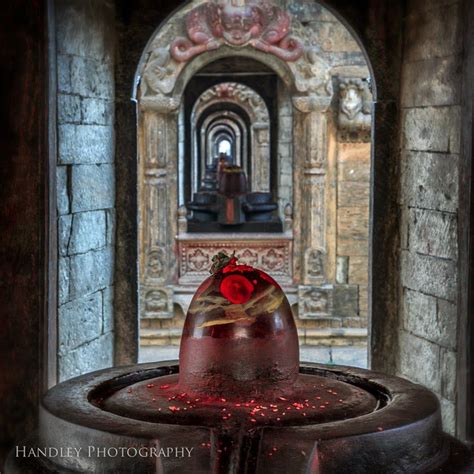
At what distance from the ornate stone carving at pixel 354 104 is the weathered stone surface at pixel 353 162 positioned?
228mm

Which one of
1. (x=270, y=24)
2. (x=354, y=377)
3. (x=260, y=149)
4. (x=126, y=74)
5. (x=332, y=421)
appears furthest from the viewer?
(x=260, y=149)

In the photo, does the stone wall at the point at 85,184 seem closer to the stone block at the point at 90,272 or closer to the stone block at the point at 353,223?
the stone block at the point at 90,272

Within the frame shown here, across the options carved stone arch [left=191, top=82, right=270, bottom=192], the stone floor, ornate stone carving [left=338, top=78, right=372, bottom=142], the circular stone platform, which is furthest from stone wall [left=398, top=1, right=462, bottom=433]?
carved stone arch [left=191, top=82, right=270, bottom=192]

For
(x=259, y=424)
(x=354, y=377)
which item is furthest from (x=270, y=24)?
(x=259, y=424)

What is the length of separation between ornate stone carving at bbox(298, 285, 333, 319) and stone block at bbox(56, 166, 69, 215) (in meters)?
6.86

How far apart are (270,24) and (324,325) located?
349 cm

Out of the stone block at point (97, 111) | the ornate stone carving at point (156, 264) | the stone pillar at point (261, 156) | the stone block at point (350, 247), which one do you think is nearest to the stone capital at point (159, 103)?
the ornate stone carving at point (156, 264)

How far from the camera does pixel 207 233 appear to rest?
13.3m

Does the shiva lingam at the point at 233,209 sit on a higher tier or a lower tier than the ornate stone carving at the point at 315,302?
higher

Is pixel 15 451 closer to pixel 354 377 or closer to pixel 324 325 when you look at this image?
pixel 354 377

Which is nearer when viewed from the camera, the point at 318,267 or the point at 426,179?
the point at 426,179

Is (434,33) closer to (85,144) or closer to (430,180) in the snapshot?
(430,180)

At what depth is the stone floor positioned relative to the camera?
37.2 ft

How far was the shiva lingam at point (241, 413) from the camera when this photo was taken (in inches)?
124
